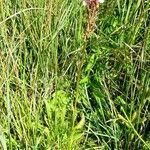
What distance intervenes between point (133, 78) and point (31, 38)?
1.59ft

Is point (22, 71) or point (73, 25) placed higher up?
point (73, 25)

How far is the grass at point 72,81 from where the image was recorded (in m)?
1.32

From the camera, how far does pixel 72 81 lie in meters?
1.57

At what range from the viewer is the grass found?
52.0 inches

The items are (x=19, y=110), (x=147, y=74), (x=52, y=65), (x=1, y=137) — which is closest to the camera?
(x=1, y=137)

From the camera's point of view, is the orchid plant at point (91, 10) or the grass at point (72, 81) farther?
the grass at point (72, 81)

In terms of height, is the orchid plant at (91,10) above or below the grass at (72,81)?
above

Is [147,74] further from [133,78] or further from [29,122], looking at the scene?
[29,122]

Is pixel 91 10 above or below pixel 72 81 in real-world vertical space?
above

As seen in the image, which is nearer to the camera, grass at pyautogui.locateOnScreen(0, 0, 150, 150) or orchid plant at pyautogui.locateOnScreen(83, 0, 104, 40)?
orchid plant at pyautogui.locateOnScreen(83, 0, 104, 40)

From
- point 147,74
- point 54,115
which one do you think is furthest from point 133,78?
point 54,115

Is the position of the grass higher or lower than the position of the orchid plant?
lower

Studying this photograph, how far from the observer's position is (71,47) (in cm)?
165

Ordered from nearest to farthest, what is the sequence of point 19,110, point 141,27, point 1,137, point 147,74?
point 1,137 < point 19,110 < point 147,74 < point 141,27
